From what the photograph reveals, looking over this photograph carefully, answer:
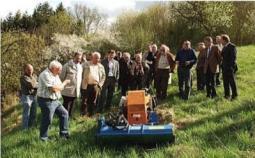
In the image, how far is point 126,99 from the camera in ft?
40.6

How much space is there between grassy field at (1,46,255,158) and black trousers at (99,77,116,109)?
2.96 ft

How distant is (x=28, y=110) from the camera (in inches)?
536

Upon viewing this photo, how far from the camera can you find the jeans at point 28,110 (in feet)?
44.3

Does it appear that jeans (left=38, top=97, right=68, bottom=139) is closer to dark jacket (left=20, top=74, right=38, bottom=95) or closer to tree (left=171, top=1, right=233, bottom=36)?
dark jacket (left=20, top=74, right=38, bottom=95)

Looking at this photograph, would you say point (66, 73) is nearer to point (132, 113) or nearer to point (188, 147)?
point (132, 113)

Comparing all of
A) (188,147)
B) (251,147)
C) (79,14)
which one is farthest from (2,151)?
(79,14)

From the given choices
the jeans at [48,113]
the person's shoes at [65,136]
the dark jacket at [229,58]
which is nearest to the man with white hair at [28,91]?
the person's shoes at [65,136]

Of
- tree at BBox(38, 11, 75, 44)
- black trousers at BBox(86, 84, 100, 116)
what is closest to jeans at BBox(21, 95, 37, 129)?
black trousers at BBox(86, 84, 100, 116)

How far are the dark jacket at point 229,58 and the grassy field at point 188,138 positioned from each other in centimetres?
89

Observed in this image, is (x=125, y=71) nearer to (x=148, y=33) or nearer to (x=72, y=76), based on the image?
(x=72, y=76)

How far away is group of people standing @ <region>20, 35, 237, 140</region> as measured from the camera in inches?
523

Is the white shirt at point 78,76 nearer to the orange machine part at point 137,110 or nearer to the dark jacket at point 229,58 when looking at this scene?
the orange machine part at point 137,110

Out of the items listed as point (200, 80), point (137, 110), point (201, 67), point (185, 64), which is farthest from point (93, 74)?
point (200, 80)

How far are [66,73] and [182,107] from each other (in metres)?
3.37
